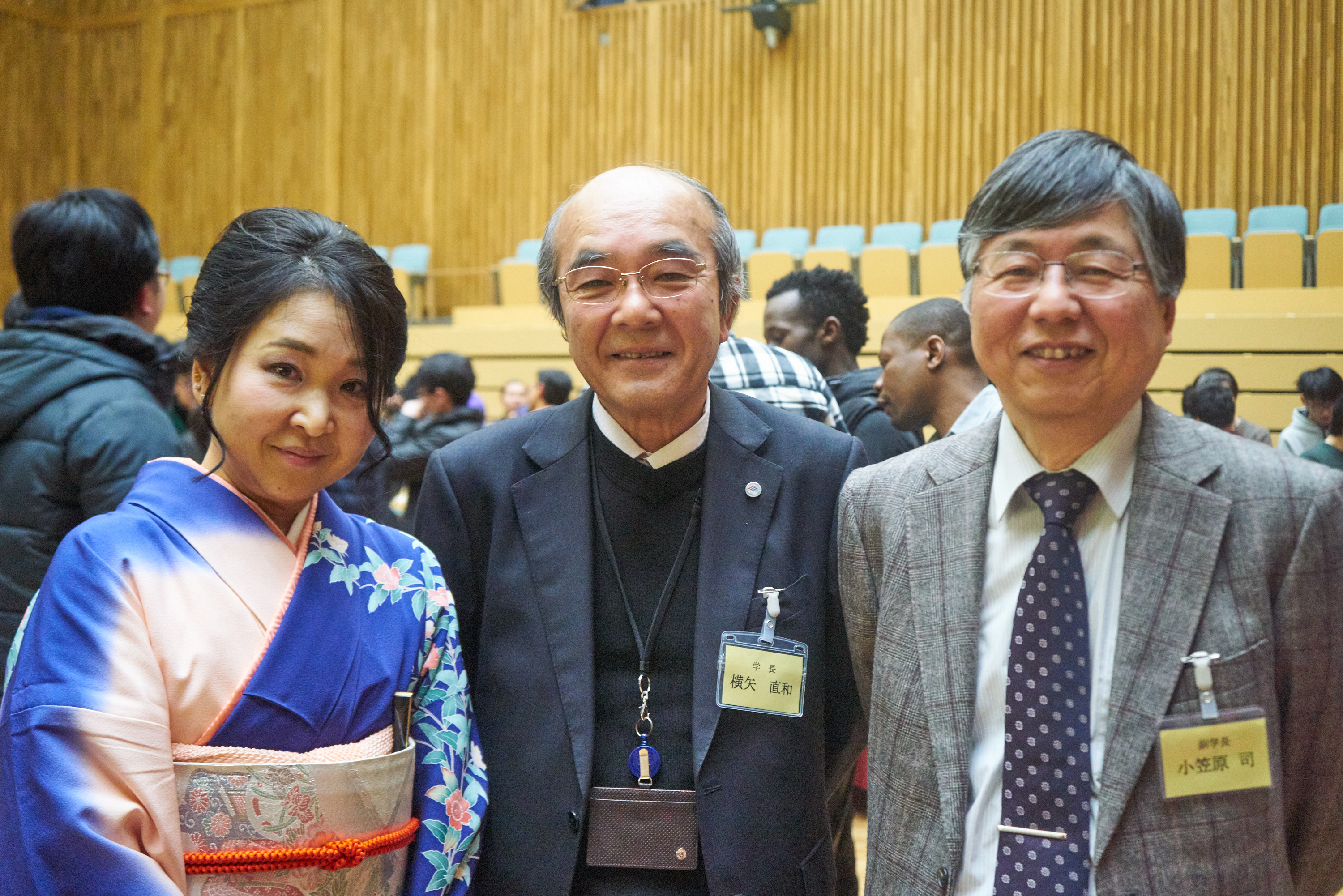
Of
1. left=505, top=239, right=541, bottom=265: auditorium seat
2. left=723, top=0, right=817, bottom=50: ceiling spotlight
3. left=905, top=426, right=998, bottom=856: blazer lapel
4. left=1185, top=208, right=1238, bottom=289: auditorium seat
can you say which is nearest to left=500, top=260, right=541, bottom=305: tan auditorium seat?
left=505, top=239, right=541, bottom=265: auditorium seat

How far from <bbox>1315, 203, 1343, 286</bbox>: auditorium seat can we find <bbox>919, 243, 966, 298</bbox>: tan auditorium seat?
238cm

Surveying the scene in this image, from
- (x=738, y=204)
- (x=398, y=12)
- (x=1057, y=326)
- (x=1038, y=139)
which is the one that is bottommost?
(x=1057, y=326)

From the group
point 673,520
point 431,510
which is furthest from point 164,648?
point 673,520

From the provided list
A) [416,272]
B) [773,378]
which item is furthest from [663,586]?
[416,272]

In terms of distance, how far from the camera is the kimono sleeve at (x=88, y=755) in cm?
111

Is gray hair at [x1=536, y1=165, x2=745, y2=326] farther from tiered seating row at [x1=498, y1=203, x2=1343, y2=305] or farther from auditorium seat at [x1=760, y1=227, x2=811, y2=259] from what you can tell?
auditorium seat at [x1=760, y1=227, x2=811, y2=259]

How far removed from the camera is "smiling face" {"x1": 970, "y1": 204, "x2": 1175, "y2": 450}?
1225 millimetres

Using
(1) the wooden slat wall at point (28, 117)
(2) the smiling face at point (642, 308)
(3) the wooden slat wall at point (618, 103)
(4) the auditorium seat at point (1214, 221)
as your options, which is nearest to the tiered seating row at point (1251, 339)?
(4) the auditorium seat at point (1214, 221)

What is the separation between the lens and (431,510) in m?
1.65

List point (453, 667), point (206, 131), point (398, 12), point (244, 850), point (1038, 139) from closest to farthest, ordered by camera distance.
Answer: point (244, 850) < point (1038, 139) < point (453, 667) < point (398, 12) < point (206, 131)

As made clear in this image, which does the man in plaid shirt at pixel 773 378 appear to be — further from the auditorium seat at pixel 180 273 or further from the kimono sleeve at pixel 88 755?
the auditorium seat at pixel 180 273

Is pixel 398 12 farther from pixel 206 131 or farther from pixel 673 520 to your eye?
pixel 673 520

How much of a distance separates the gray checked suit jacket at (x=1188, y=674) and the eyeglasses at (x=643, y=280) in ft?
1.70

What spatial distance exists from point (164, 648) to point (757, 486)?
31.7 inches
